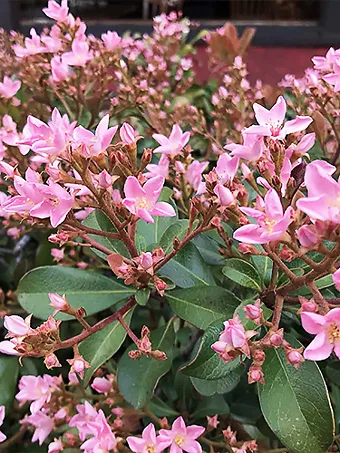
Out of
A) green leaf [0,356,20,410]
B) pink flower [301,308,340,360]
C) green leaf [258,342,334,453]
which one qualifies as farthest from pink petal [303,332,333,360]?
green leaf [0,356,20,410]

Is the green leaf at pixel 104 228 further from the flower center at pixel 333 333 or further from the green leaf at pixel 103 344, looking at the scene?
the flower center at pixel 333 333

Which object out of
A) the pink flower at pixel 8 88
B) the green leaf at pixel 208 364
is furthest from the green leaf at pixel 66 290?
the pink flower at pixel 8 88

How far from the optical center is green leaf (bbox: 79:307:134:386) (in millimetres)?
627

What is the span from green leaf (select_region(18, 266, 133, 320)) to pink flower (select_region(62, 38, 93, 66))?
1.10ft

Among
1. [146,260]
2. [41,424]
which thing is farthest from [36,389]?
[146,260]

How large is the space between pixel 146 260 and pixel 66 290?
0.63 feet

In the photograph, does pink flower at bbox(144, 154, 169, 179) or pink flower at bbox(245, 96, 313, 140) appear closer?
pink flower at bbox(245, 96, 313, 140)

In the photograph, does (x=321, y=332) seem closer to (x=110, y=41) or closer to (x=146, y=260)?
(x=146, y=260)

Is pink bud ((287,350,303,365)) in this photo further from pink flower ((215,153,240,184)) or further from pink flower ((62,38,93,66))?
pink flower ((62,38,93,66))

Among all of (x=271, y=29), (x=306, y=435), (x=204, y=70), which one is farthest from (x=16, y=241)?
(x=271, y=29)

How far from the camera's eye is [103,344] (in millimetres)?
636

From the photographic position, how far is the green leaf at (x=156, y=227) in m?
0.68

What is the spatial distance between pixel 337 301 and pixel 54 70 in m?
0.55

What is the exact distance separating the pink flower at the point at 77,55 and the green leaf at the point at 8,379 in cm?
47
